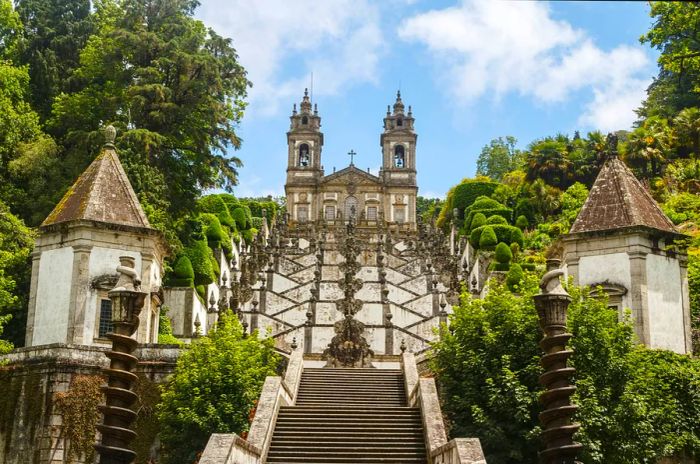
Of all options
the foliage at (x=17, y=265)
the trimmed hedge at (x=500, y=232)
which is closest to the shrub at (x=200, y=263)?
the foliage at (x=17, y=265)

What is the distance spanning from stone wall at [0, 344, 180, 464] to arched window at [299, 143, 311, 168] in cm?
6240

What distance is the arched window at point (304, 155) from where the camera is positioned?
282 feet

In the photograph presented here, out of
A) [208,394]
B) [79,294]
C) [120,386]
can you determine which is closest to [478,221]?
[79,294]

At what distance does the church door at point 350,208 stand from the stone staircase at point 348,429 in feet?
196

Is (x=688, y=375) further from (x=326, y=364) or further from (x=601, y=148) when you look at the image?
(x=601, y=148)

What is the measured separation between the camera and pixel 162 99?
37.0m

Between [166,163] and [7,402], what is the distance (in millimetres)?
15819

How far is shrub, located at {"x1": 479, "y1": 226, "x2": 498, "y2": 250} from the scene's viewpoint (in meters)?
48.5

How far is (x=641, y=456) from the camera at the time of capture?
1973cm

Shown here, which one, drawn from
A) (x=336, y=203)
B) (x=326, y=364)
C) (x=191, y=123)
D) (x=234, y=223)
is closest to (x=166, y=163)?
(x=191, y=123)

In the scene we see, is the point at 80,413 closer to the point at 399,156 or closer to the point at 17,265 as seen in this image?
the point at 17,265

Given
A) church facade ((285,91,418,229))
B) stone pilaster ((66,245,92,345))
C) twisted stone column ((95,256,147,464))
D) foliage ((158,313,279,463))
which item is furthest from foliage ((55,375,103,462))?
church facade ((285,91,418,229))

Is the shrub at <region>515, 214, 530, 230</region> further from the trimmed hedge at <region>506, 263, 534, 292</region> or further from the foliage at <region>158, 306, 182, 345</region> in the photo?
the foliage at <region>158, 306, 182, 345</region>

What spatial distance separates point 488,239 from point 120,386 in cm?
3688
